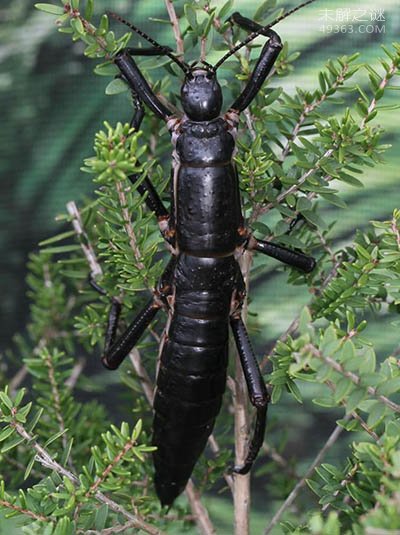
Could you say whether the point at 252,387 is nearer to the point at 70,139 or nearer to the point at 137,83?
the point at 137,83

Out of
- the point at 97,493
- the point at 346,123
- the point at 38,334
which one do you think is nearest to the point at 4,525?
the point at 38,334

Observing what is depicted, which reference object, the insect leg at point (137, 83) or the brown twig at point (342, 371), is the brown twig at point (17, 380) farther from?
the brown twig at point (342, 371)

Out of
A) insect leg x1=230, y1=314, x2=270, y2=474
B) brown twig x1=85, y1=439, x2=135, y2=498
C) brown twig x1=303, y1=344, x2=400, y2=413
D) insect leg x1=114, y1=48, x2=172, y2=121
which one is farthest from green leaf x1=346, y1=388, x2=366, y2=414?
insect leg x1=114, y1=48, x2=172, y2=121

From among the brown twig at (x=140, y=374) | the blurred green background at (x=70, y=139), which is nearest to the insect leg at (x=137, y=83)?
the brown twig at (x=140, y=374)

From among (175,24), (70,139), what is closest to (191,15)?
(175,24)

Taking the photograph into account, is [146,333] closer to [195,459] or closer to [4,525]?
[195,459]

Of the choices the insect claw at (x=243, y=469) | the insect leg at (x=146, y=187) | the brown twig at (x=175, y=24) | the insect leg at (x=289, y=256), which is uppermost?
the brown twig at (x=175, y=24)
